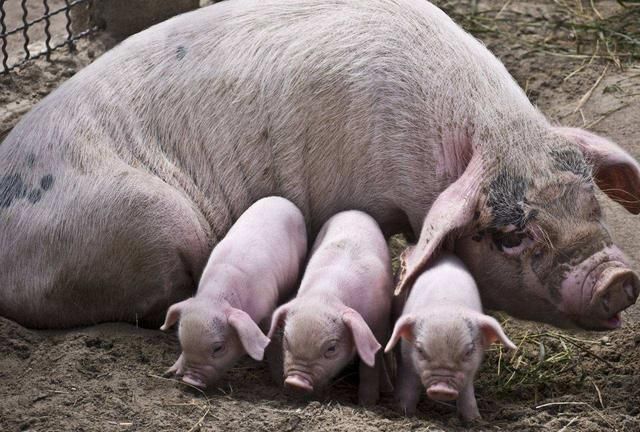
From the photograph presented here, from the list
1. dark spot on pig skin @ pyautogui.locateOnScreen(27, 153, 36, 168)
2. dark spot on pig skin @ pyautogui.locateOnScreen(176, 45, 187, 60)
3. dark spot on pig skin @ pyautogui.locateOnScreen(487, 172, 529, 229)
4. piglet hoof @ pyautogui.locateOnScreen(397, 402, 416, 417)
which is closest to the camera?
piglet hoof @ pyautogui.locateOnScreen(397, 402, 416, 417)

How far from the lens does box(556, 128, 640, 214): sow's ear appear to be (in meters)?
5.47

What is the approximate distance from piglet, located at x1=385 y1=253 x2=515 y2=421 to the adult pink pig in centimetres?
26

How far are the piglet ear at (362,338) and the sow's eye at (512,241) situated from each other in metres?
0.86

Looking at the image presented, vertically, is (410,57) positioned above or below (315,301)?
above

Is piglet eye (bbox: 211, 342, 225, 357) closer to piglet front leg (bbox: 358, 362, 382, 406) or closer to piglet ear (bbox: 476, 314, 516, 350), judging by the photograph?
piglet front leg (bbox: 358, 362, 382, 406)

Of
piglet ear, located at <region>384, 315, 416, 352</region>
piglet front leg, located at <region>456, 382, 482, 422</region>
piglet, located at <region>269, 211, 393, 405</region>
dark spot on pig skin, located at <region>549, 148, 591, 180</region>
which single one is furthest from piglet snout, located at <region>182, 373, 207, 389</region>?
dark spot on pig skin, located at <region>549, 148, 591, 180</region>

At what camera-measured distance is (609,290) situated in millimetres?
5055

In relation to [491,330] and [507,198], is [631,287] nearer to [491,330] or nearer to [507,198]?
[507,198]

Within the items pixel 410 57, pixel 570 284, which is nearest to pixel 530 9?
pixel 410 57

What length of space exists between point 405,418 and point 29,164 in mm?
2076

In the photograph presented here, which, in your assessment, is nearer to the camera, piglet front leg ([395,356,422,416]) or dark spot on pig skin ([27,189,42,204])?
piglet front leg ([395,356,422,416])

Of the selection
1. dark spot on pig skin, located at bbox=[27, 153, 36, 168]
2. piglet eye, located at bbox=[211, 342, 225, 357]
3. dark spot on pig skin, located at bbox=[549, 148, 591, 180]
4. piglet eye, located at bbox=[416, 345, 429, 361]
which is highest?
dark spot on pig skin, located at bbox=[549, 148, 591, 180]

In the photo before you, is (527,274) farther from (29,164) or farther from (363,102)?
(29,164)

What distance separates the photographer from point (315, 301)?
15.7 feet
